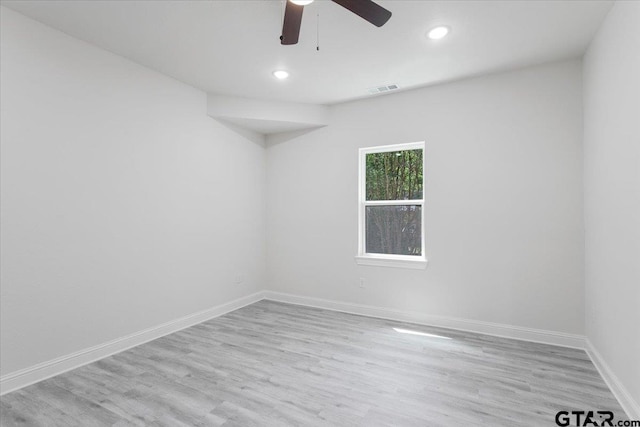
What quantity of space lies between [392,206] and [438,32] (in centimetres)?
207

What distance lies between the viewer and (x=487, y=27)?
259cm

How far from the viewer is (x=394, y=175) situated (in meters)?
4.19

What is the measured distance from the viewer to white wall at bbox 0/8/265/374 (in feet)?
8.05

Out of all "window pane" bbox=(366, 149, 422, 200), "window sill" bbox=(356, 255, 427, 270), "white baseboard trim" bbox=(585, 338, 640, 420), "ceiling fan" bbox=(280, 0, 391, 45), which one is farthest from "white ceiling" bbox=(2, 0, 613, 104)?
"white baseboard trim" bbox=(585, 338, 640, 420)

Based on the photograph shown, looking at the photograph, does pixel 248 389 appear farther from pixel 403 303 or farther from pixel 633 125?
pixel 633 125

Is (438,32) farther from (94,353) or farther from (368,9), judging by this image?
(94,353)

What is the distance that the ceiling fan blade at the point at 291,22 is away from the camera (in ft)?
6.11

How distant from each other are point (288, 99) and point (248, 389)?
3341 millimetres

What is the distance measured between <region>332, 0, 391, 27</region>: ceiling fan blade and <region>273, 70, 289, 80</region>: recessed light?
1638mm

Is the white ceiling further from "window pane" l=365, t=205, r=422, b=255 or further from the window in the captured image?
"window pane" l=365, t=205, r=422, b=255

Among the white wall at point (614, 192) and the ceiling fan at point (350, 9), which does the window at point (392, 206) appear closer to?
the white wall at point (614, 192)

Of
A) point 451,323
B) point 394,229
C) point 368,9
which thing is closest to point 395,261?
point 394,229

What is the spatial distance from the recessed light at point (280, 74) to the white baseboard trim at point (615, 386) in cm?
378

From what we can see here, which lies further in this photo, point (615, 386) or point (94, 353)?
point (94, 353)
